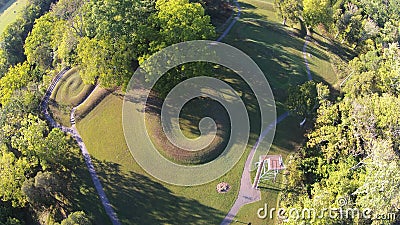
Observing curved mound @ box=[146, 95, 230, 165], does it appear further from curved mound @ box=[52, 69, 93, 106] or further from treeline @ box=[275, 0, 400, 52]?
treeline @ box=[275, 0, 400, 52]

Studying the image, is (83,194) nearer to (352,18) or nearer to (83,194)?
(83,194)

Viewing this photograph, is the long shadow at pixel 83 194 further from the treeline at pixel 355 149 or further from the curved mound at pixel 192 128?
the treeline at pixel 355 149

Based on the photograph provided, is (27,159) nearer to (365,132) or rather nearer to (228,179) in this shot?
(228,179)

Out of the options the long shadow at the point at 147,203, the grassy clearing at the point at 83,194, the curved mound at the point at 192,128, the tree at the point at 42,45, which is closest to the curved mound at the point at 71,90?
the tree at the point at 42,45

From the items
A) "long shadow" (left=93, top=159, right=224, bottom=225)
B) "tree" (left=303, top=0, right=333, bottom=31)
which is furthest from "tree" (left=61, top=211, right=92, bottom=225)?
"tree" (left=303, top=0, right=333, bottom=31)

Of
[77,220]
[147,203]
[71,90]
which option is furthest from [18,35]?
[147,203]

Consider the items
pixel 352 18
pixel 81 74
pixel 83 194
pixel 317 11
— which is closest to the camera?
pixel 83 194

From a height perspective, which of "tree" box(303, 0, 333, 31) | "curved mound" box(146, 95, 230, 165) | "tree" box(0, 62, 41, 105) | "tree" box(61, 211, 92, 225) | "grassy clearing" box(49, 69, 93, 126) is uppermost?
"tree" box(303, 0, 333, 31)

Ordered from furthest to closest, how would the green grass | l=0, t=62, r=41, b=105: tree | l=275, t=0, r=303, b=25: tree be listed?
the green grass → l=275, t=0, r=303, b=25: tree → l=0, t=62, r=41, b=105: tree
